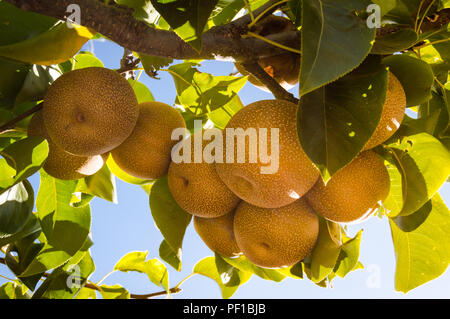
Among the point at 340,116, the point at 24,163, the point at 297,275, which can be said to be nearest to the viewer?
the point at 340,116

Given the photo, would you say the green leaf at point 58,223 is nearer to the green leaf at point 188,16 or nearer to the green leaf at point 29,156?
the green leaf at point 29,156

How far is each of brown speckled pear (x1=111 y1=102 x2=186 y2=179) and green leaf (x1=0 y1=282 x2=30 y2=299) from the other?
4.04ft

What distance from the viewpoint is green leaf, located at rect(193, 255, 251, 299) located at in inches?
57.2

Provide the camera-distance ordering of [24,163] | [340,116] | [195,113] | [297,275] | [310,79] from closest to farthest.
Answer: [310,79] < [340,116] < [24,163] < [297,275] < [195,113]

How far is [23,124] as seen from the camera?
1.37 m

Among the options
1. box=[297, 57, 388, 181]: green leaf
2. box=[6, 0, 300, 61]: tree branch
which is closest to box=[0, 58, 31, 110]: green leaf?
box=[6, 0, 300, 61]: tree branch

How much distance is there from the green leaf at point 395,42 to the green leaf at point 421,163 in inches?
11.2

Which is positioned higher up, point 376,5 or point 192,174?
point 376,5

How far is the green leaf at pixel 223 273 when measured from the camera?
1.45 meters

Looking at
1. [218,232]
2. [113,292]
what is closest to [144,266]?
[113,292]

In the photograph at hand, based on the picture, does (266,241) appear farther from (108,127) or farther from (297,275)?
(108,127)

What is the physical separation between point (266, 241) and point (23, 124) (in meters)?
0.86

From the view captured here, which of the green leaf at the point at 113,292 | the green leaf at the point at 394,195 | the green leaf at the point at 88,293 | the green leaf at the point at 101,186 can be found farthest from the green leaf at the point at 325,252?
the green leaf at the point at 88,293

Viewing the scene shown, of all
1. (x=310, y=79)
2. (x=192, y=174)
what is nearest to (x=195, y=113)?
(x=192, y=174)
